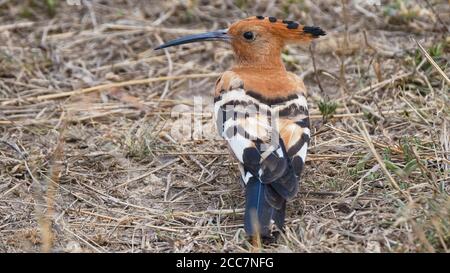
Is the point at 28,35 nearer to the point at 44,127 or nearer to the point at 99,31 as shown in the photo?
the point at 99,31

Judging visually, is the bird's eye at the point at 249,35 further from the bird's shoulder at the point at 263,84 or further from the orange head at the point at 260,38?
the bird's shoulder at the point at 263,84

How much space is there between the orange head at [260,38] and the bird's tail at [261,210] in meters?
1.17

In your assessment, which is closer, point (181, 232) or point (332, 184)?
point (181, 232)

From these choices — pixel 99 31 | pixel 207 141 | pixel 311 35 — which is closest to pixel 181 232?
pixel 207 141

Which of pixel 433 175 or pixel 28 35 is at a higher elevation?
pixel 28 35

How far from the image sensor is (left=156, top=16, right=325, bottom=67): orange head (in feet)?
14.7

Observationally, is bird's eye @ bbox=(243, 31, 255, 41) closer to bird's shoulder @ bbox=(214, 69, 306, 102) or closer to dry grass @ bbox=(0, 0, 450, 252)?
bird's shoulder @ bbox=(214, 69, 306, 102)

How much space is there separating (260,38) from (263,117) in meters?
0.76

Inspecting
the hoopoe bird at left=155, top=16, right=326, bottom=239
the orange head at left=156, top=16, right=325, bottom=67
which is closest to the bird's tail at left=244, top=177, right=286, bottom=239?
the hoopoe bird at left=155, top=16, right=326, bottom=239

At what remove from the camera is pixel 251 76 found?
434 centimetres

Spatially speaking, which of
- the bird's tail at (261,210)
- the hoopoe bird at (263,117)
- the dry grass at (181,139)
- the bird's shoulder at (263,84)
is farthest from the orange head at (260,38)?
the bird's tail at (261,210)

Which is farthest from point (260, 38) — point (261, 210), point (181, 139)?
point (261, 210)

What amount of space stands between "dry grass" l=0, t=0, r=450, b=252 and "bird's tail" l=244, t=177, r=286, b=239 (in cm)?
10
